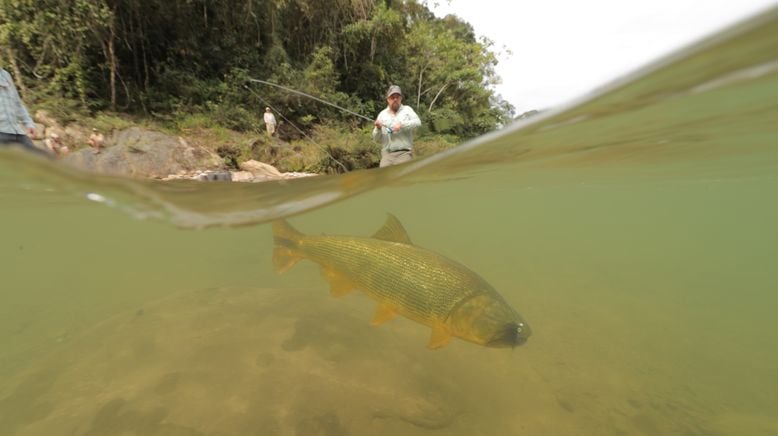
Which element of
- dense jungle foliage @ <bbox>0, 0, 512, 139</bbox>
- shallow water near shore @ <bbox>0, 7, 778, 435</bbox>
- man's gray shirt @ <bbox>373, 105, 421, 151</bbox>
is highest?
dense jungle foliage @ <bbox>0, 0, 512, 139</bbox>

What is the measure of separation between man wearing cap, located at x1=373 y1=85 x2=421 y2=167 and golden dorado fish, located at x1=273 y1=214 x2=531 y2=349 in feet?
7.84

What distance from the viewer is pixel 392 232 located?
4.27 meters

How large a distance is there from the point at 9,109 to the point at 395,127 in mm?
5738

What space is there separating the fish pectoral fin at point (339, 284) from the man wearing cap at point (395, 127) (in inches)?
108

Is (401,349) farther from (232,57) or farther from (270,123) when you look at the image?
(232,57)

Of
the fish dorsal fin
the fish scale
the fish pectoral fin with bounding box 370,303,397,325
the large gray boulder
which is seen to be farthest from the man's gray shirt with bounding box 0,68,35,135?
the fish pectoral fin with bounding box 370,303,397,325

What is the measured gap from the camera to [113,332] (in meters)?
5.74

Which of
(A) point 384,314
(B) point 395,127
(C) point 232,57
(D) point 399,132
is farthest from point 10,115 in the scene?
(C) point 232,57

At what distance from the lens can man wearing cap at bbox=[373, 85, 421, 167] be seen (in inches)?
236

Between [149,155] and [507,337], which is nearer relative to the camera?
[507,337]

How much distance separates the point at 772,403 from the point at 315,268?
1107 centimetres

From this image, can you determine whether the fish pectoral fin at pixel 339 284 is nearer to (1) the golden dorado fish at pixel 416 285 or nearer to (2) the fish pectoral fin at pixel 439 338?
(1) the golden dorado fish at pixel 416 285

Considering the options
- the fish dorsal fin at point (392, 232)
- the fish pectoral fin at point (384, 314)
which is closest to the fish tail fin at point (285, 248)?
the fish dorsal fin at point (392, 232)

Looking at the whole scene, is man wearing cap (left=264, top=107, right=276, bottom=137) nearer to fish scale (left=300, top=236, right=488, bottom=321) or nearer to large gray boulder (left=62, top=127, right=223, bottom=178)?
large gray boulder (left=62, top=127, right=223, bottom=178)
